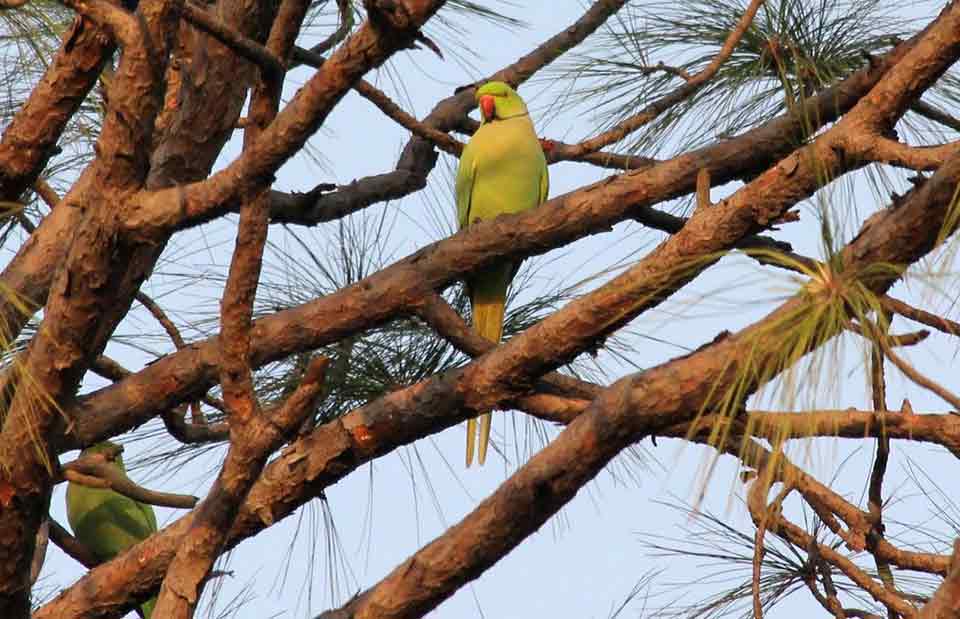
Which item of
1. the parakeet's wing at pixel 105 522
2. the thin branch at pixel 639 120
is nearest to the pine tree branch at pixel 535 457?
the thin branch at pixel 639 120

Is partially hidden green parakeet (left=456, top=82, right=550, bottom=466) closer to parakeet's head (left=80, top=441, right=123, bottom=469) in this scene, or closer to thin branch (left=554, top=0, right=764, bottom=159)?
thin branch (left=554, top=0, right=764, bottom=159)

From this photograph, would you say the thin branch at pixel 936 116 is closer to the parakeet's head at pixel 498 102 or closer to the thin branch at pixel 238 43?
the parakeet's head at pixel 498 102

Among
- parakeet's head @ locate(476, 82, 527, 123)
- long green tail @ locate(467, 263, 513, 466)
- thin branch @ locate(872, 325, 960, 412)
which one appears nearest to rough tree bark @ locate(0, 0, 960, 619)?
thin branch @ locate(872, 325, 960, 412)

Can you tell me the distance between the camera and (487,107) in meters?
4.04

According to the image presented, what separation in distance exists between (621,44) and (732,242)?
5.00 ft

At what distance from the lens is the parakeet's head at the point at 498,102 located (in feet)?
12.9

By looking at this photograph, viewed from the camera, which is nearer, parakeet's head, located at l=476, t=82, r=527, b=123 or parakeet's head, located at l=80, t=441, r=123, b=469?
parakeet's head, located at l=80, t=441, r=123, b=469

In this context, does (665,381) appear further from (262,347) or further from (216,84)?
(216,84)

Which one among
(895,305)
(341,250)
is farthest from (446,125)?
(895,305)

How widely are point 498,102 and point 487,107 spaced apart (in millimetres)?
35

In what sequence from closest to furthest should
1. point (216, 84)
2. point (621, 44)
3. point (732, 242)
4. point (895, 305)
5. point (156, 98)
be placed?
point (895, 305) → point (156, 98) → point (732, 242) → point (216, 84) → point (621, 44)

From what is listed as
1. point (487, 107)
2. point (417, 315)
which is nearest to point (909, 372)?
point (417, 315)

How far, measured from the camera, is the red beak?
400cm

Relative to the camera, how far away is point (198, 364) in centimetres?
282
